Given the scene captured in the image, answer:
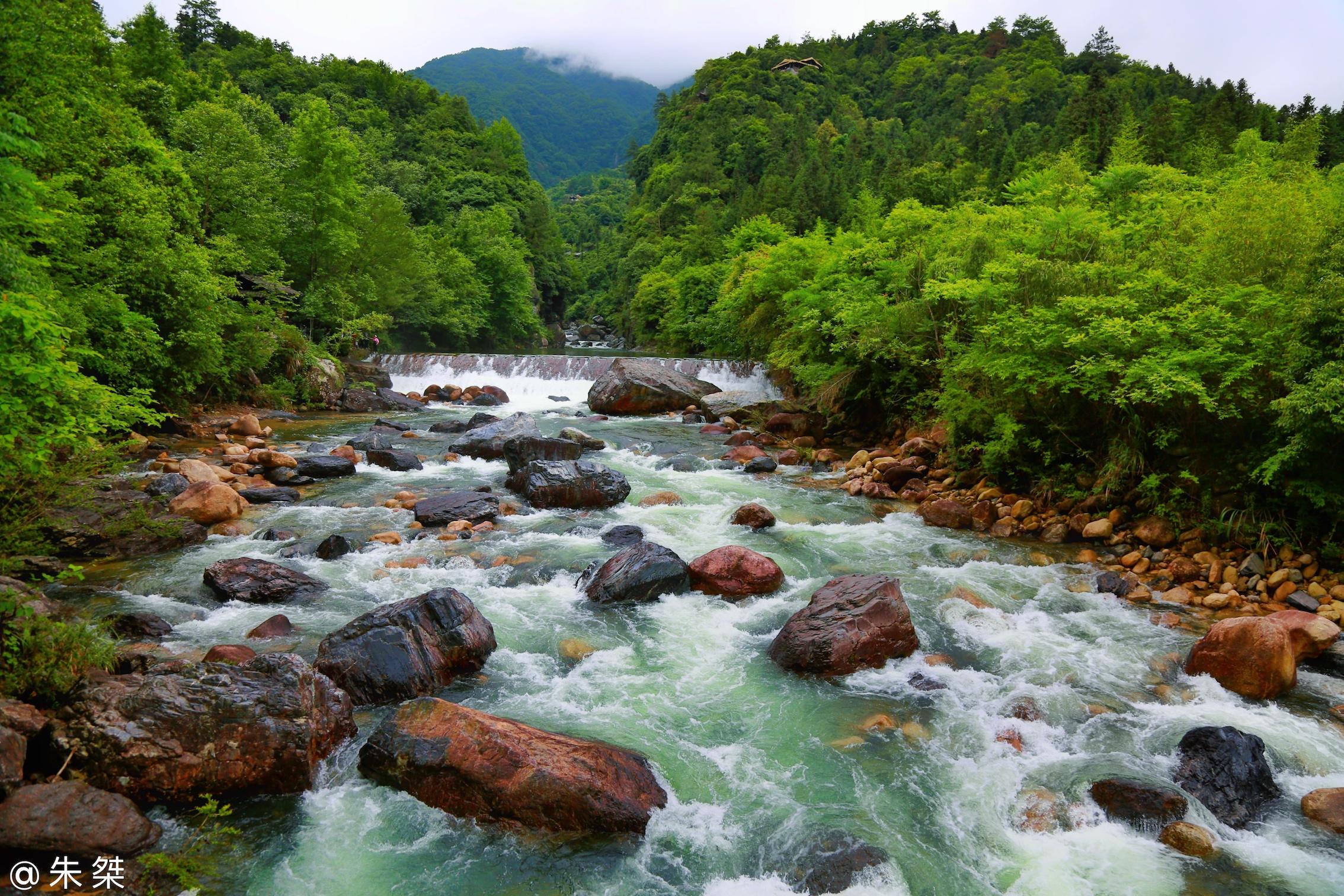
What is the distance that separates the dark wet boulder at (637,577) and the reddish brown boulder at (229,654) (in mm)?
3981

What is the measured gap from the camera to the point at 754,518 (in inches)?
490

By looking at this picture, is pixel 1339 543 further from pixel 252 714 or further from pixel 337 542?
pixel 337 542

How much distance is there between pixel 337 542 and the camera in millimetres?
10242

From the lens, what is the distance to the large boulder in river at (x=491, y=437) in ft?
56.9

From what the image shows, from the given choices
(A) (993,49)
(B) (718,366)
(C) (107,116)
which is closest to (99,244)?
(C) (107,116)

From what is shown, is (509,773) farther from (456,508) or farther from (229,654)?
(456,508)

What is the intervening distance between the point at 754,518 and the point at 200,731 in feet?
29.4

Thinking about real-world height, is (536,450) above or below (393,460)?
above

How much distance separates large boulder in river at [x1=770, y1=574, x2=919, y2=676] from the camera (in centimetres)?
751

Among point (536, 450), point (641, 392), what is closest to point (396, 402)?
point (641, 392)

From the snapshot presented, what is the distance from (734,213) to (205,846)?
56.2 meters

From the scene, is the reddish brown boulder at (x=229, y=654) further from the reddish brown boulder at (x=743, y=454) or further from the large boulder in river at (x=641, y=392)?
the large boulder in river at (x=641, y=392)

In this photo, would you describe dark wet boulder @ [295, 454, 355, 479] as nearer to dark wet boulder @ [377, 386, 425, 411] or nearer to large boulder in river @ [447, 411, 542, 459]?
large boulder in river @ [447, 411, 542, 459]

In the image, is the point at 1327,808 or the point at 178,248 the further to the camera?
the point at 178,248
